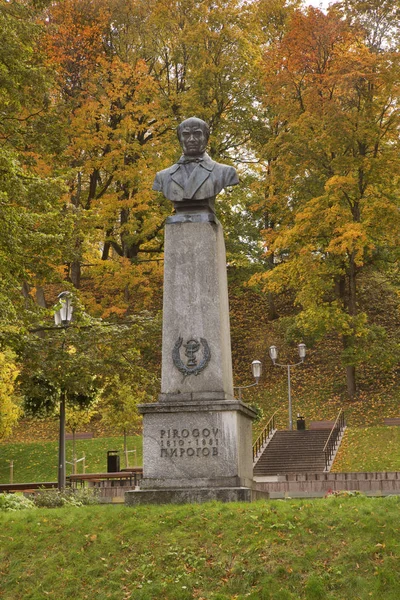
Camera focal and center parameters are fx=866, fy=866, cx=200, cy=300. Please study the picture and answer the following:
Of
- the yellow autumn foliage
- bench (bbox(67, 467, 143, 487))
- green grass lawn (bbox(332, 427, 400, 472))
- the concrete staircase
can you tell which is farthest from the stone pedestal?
the concrete staircase

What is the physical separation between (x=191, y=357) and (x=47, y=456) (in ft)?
60.4

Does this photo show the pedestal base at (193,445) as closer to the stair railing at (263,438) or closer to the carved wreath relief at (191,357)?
the carved wreath relief at (191,357)

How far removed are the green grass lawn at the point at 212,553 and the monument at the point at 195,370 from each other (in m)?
0.87

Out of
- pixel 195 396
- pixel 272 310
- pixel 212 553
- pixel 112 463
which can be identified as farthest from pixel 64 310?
pixel 272 310

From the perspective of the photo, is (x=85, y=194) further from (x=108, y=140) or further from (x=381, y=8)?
(x=381, y=8)

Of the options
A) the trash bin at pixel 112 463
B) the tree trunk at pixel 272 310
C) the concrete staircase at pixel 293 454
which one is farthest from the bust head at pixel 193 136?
the tree trunk at pixel 272 310

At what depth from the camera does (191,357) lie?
1245 cm

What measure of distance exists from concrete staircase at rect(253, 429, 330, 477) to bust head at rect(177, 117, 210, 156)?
14.8 meters

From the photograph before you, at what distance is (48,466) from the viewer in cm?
2842

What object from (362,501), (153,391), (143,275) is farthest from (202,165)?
(143,275)

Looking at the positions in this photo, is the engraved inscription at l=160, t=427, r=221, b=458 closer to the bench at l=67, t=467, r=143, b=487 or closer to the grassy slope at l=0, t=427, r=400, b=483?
the bench at l=67, t=467, r=143, b=487

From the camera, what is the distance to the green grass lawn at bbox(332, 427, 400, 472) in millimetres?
24641

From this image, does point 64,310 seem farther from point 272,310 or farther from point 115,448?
point 272,310

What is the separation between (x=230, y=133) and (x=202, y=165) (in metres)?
27.1
